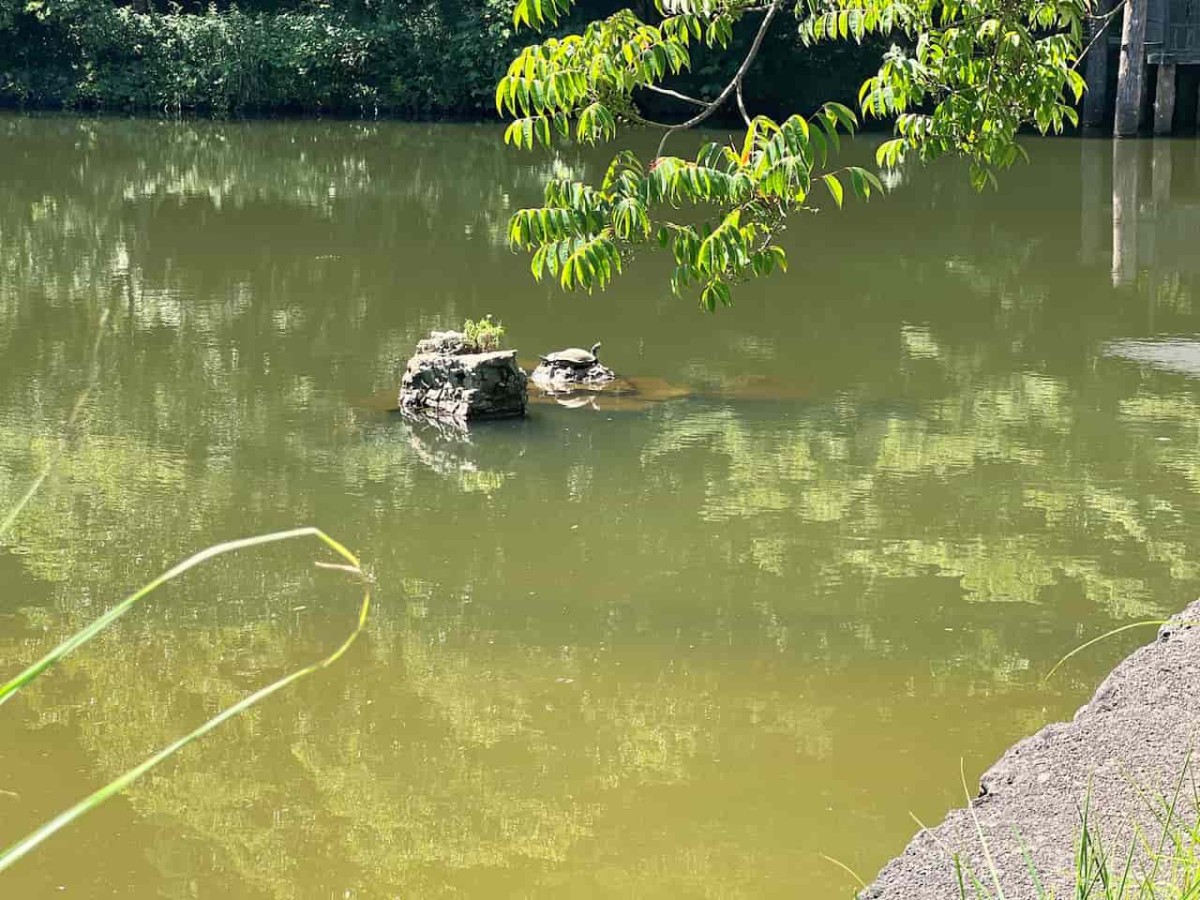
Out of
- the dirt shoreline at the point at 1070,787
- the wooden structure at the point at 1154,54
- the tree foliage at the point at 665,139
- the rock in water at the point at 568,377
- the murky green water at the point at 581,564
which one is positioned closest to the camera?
the dirt shoreline at the point at 1070,787

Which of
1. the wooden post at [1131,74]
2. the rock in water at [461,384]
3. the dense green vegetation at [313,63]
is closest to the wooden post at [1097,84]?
the wooden post at [1131,74]

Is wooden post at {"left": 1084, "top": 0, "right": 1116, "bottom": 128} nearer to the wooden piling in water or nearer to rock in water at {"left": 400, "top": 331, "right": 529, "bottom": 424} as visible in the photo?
the wooden piling in water

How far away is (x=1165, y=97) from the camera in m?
22.7

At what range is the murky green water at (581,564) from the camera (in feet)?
15.0

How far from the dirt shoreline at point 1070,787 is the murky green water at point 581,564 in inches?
23.5

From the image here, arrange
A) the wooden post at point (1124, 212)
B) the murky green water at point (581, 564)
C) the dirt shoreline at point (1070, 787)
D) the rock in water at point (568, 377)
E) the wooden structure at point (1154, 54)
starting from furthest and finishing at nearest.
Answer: the wooden structure at point (1154, 54), the wooden post at point (1124, 212), the rock in water at point (568, 377), the murky green water at point (581, 564), the dirt shoreline at point (1070, 787)

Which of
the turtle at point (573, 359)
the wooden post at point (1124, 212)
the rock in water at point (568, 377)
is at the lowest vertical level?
the wooden post at point (1124, 212)

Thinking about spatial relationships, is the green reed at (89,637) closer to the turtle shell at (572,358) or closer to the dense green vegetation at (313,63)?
the turtle shell at (572,358)

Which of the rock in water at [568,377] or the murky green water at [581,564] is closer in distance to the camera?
the murky green water at [581,564]

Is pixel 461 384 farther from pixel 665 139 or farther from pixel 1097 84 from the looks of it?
pixel 1097 84

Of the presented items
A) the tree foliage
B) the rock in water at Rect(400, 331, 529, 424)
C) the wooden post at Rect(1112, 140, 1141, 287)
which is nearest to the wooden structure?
the wooden post at Rect(1112, 140, 1141, 287)

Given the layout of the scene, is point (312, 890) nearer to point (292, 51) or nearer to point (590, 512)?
point (590, 512)

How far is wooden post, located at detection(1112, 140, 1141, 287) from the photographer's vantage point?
12963 millimetres

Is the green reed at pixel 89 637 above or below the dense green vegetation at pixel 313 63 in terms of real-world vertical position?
above
